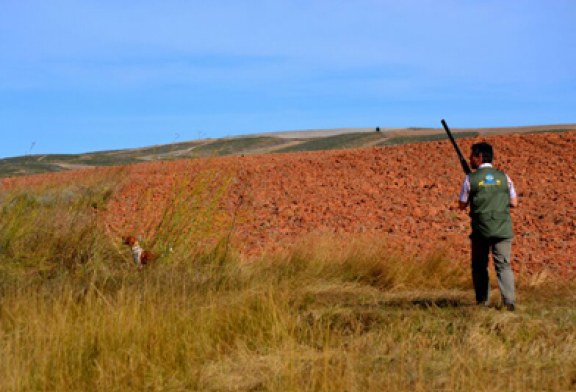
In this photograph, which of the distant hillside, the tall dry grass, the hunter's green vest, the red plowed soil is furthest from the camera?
the distant hillside

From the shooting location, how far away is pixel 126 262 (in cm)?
884

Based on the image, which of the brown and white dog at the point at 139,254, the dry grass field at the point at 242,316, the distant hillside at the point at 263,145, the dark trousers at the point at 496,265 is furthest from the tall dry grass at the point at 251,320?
the distant hillside at the point at 263,145

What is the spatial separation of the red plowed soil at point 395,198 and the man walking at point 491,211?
8.97 feet

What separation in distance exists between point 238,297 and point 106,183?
9.70ft

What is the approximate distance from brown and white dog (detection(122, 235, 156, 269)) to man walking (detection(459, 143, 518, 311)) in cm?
326

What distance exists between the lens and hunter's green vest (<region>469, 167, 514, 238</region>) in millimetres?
A: 7668

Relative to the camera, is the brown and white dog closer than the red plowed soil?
Yes

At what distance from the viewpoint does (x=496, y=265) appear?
310 inches

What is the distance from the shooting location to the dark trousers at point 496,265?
7.77 meters

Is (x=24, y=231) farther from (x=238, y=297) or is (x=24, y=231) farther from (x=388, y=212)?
(x=388, y=212)

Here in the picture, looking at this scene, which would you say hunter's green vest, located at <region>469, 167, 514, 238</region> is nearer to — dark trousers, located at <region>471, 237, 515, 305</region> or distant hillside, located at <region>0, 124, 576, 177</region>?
dark trousers, located at <region>471, 237, 515, 305</region>

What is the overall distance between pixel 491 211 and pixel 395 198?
289 inches

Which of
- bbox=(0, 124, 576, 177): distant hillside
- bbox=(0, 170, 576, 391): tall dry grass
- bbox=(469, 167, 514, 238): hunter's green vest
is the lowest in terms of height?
bbox=(0, 170, 576, 391): tall dry grass

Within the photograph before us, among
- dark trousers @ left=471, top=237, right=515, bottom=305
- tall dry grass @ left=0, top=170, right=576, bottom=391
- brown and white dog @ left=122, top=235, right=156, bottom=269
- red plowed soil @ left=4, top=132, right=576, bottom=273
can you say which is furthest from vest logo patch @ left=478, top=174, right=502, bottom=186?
brown and white dog @ left=122, top=235, right=156, bottom=269
